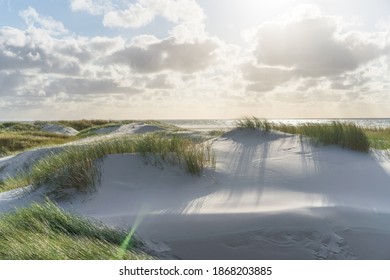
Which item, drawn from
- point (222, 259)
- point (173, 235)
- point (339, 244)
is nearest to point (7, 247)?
point (173, 235)

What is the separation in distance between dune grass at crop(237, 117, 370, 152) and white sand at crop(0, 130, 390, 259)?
1.06ft

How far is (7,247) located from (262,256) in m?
2.60

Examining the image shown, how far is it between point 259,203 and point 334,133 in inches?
156

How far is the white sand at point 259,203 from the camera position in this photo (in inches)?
164

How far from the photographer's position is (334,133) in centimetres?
809

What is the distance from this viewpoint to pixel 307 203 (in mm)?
4848

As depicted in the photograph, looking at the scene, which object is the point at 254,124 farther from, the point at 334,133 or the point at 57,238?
the point at 57,238

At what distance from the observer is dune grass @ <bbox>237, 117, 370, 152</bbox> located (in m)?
7.80

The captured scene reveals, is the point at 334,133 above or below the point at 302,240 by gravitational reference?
above

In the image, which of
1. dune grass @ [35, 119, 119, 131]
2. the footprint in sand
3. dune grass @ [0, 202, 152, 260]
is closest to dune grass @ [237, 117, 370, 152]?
the footprint in sand

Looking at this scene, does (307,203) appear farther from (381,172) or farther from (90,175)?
(90,175)

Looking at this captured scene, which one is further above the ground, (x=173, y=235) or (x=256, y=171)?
(x=256, y=171)

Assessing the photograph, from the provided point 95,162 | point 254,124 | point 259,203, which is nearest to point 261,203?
point 259,203

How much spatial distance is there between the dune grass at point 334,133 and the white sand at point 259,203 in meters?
0.32
